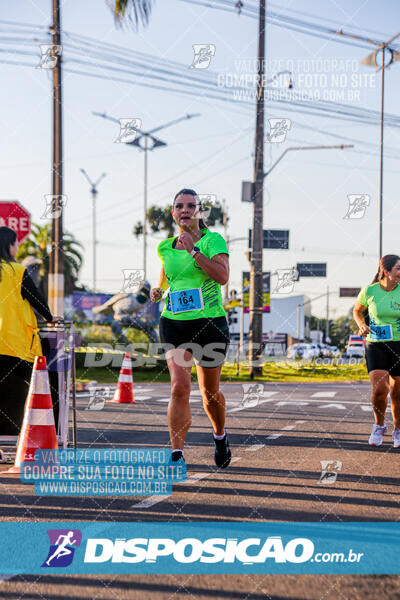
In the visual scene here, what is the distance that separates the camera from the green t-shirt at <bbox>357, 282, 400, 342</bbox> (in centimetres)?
762

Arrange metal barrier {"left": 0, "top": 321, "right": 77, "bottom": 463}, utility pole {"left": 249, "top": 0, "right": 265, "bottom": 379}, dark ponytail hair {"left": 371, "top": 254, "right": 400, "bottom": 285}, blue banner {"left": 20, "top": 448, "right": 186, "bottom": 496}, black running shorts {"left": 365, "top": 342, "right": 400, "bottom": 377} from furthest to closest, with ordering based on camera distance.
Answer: utility pole {"left": 249, "top": 0, "right": 265, "bottom": 379} → dark ponytail hair {"left": 371, "top": 254, "right": 400, "bottom": 285} → black running shorts {"left": 365, "top": 342, "right": 400, "bottom": 377} → metal barrier {"left": 0, "top": 321, "right": 77, "bottom": 463} → blue banner {"left": 20, "top": 448, "right": 186, "bottom": 496}

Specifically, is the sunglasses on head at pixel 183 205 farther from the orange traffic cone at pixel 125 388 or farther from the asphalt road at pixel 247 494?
the orange traffic cone at pixel 125 388

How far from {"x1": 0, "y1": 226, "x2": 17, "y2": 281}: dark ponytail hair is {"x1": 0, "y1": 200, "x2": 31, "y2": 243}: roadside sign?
24.6 feet

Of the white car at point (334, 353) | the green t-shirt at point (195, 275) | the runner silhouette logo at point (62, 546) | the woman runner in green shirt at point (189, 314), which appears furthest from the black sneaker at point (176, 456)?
the white car at point (334, 353)

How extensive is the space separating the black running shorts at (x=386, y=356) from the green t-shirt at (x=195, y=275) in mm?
2487

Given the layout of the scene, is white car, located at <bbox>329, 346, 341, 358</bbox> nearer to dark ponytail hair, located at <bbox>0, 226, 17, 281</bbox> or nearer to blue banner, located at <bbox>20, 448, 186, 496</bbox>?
blue banner, located at <bbox>20, 448, 186, 496</bbox>

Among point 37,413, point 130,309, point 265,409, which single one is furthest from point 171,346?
point 130,309

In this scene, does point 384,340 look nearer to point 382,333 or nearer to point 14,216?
point 382,333

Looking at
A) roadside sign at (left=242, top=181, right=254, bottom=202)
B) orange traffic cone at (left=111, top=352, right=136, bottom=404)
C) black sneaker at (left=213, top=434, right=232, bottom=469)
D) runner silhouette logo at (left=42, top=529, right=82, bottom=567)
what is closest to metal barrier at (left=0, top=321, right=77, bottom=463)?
black sneaker at (left=213, top=434, right=232, bottom=469)

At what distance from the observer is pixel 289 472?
5.98 metres

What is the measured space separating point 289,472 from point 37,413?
6.48ft

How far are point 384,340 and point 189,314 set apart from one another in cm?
276

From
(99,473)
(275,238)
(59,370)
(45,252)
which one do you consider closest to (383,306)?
(59,370)

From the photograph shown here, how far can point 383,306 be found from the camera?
7652mm
